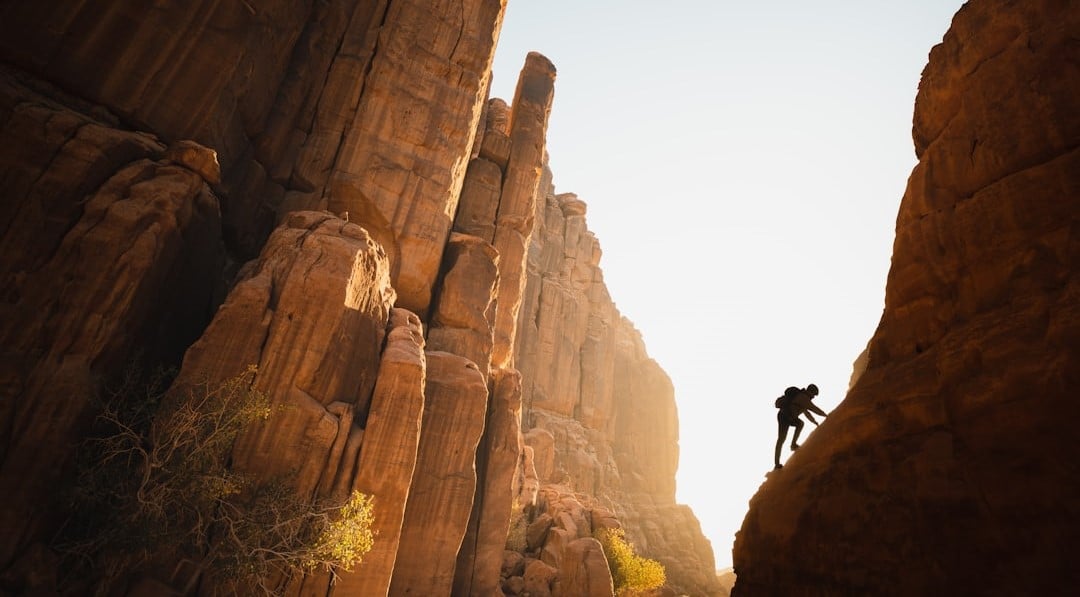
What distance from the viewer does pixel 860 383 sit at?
31.5 feet

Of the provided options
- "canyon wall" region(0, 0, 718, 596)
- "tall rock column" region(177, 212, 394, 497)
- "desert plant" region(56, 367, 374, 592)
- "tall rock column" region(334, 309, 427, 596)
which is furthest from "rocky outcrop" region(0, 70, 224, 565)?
"tall rock column" region(334, 309, 427, 596)

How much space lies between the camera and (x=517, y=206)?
44094 millimetres

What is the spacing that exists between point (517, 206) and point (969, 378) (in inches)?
1528

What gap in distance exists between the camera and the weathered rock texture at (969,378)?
242 inches

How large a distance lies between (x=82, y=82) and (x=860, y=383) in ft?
93.2

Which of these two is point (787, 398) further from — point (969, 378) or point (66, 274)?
point (66, 274)

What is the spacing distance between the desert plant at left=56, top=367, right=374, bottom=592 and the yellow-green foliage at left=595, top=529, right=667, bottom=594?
30440 millimetres

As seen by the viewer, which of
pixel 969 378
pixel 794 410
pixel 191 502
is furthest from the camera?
pixel 191 502

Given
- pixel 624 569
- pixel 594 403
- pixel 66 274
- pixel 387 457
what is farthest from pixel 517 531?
pixel 594 403

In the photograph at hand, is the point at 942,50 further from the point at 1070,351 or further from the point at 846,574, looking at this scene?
the point at 846,574

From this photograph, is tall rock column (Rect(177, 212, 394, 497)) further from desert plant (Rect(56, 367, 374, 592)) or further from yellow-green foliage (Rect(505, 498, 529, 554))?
yellow-green foliage (Rect(505, 498, 529, 554))

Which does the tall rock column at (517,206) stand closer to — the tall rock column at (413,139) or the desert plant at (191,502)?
the tall rock column at (413,139)

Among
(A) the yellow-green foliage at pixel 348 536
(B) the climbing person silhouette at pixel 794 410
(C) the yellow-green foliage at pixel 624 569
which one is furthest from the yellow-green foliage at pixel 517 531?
(B) the climbing person silhouette at pixel 794 410

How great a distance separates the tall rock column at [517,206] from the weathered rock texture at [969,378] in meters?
32.2
